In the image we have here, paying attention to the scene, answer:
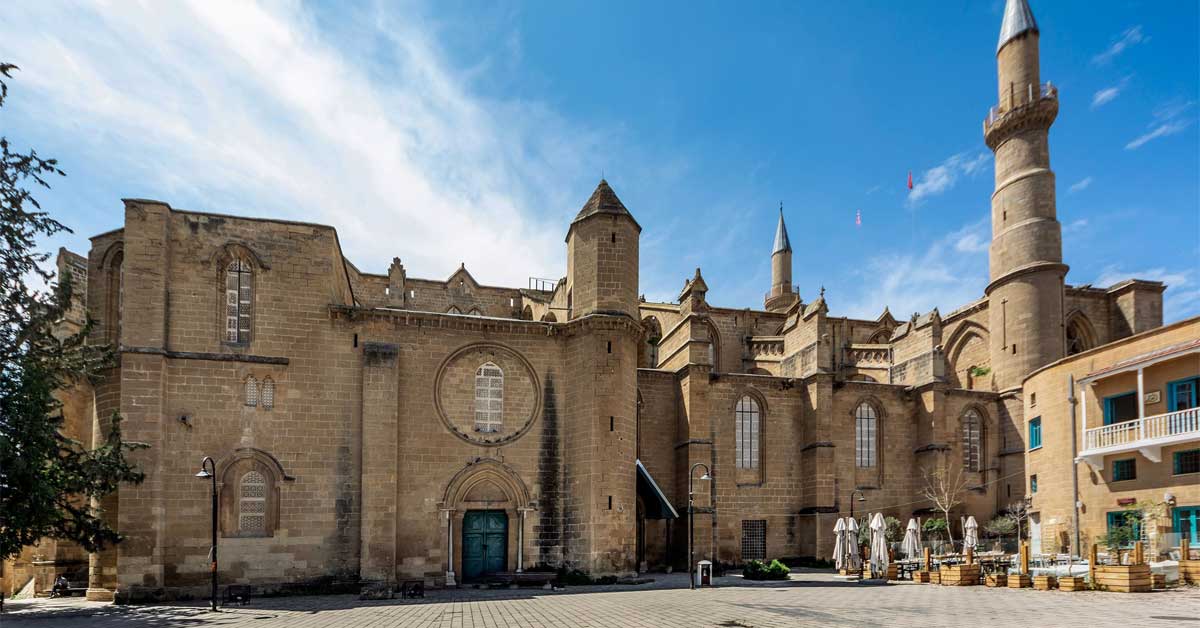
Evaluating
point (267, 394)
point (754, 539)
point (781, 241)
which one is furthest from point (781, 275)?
point (267, 394)

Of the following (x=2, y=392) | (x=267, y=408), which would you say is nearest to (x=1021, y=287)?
(x=267, y=408)

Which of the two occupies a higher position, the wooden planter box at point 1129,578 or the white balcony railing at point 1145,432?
the white balcony railing at point 1145,432

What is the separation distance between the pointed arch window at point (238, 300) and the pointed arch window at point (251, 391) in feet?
4.11

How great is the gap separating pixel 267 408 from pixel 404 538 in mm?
5997

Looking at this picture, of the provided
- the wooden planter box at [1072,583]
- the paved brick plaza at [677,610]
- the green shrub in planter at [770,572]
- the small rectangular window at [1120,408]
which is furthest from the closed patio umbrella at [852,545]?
the small rectangular window at [1120,408]

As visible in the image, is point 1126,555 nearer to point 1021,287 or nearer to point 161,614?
point 1021,287

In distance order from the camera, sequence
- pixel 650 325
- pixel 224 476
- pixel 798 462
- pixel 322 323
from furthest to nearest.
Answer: pixel 650 325 → pixel 798 462 → pixel 322 323 → pixel 224 476

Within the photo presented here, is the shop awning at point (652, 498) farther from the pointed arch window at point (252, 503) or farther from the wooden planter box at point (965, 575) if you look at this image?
the pointed arch window at point (252, 503)

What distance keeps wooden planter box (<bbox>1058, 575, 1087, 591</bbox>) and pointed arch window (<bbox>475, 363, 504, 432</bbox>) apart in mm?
17488

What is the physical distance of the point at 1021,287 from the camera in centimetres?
3844

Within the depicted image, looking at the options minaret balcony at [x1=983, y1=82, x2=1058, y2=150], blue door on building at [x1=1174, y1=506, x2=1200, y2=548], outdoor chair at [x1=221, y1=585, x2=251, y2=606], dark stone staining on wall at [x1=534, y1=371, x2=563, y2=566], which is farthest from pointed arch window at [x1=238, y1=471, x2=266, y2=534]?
minaret balcony at [x1=983, y1=82, x2=1058, y2=150]

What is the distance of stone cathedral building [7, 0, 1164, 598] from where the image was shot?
25125mm

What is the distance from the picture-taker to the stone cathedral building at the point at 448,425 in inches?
989

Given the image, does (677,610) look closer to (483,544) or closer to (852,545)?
(483,544)
